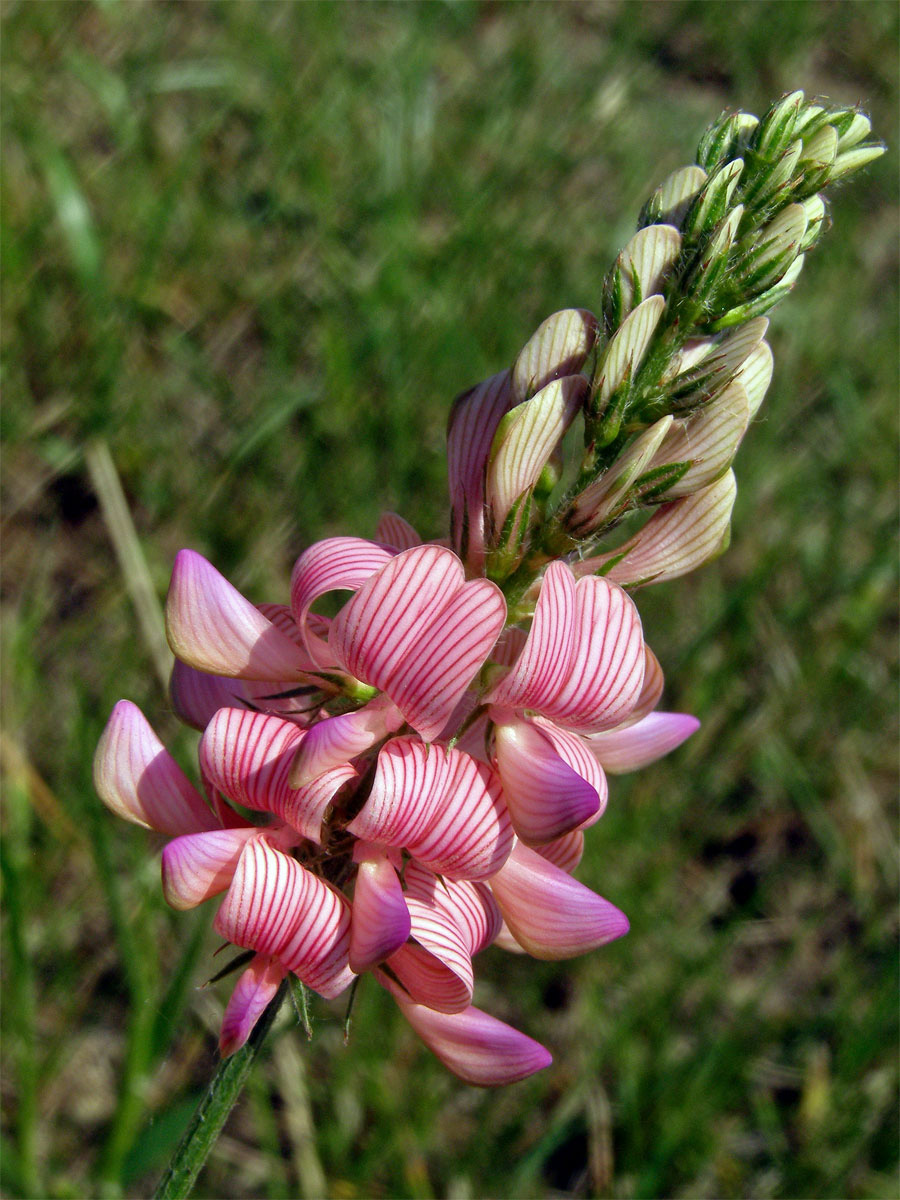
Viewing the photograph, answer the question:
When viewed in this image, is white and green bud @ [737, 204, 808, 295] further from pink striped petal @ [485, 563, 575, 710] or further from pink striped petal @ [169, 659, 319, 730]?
pink striped petal @ [169, 659, 319, 730]

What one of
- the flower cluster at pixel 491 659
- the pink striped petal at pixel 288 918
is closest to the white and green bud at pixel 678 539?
the flower cluster at pixel 491 659

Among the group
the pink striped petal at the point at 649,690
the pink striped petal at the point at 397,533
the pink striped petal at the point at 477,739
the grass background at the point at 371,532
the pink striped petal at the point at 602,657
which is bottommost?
the grass background at the point at 371,532

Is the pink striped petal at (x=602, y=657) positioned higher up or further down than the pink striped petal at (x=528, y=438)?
further down

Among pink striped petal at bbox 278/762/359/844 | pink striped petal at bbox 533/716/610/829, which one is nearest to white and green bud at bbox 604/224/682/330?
pink striped petal at bbox 533/716/610/829

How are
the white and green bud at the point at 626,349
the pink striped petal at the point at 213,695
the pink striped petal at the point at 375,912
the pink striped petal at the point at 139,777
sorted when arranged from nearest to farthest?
1. the pink striped petal at the point at 375,912
2. the white and green bud at the point at 626,349
3. the pink striped petal at the point at 139,777
4. the pink striped petal at the point at 213,695

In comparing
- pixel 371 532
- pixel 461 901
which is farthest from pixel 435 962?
pixel 371 532

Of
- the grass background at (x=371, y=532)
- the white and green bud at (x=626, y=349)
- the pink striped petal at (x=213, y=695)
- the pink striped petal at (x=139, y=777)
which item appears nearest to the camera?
the white and green bud at (x=626, y=349)

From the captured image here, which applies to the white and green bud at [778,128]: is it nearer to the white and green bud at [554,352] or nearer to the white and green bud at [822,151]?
the white and green bud at [822,151]
